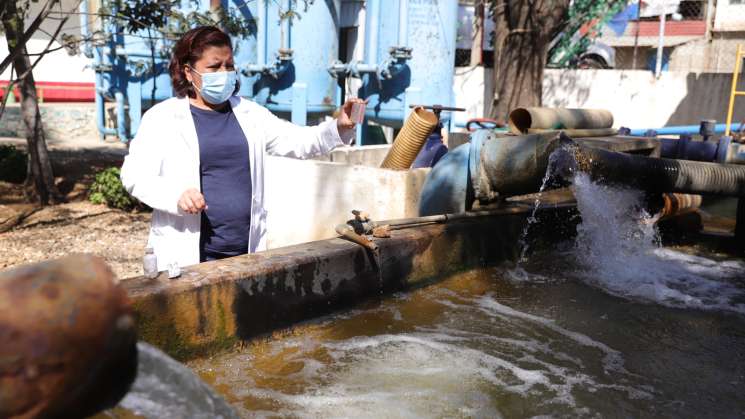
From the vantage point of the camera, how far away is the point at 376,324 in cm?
317

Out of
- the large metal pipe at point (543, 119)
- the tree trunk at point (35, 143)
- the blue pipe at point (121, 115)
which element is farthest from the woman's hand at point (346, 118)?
the blue pipe at point (121, 115)

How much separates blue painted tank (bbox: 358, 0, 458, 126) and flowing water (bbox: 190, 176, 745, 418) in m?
4.59

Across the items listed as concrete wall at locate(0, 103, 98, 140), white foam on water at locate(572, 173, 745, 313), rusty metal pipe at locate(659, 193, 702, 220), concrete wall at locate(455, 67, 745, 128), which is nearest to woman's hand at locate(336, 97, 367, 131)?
white foam on water at locate(572, 173, 745, 313)

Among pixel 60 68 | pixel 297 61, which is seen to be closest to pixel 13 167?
pixel 297 61

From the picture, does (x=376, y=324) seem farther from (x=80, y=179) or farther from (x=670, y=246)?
(x=80, y=179)

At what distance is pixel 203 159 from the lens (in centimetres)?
282

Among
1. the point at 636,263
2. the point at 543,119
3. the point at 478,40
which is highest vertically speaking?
the point at 478,40

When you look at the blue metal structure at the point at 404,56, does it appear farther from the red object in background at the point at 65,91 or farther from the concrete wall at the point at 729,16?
the red object in background at the point at 65,91

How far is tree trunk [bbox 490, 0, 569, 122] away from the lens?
820cm

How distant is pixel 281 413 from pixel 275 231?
10.8ft

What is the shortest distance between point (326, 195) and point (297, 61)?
177 inches

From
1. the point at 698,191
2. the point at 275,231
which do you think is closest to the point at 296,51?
the point at 275,231

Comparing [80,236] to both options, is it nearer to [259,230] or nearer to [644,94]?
[259,230]

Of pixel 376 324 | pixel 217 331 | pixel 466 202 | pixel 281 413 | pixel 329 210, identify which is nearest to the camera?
pixel 281 413
